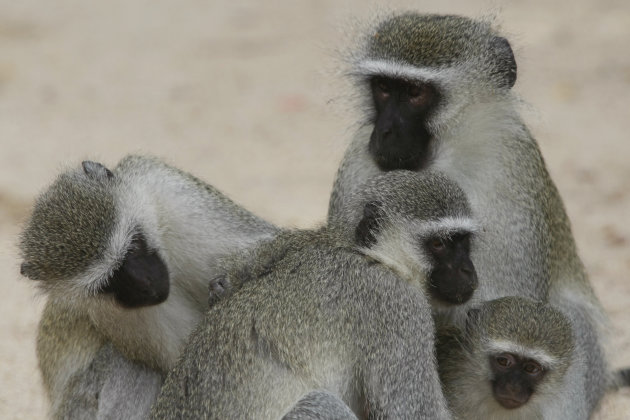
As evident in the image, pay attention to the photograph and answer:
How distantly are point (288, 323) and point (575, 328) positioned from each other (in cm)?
194

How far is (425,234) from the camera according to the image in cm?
517

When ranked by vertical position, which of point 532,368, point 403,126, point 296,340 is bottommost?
point 532,368

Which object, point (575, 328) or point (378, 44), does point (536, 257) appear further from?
point (378, 44)

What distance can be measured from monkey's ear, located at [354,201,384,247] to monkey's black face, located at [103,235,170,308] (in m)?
0.96

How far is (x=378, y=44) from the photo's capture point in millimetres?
6176

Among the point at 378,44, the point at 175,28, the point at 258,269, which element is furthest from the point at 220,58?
the point at 258,269

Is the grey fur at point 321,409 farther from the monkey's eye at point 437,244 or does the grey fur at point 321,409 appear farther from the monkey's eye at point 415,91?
the monkey's eye at point 415,91

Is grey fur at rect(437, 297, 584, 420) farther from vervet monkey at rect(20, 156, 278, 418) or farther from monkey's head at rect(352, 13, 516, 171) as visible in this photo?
vervet monkey at rect(20, 156, 278, 418)

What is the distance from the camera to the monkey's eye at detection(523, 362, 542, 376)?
5.33 meters

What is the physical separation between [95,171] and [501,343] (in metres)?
2.18

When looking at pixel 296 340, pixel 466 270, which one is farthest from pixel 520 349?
pixel 296 340

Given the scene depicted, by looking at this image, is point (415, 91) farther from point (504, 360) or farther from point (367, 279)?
point (504, 360)

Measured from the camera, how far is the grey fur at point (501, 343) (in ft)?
17.5

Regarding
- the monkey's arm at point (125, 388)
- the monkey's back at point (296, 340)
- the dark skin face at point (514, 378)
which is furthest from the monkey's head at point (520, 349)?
the monkey's arm at point (125, 388)
